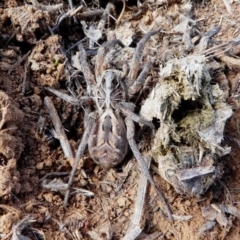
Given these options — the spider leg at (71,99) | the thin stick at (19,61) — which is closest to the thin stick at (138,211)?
the spider leg at (71,99)

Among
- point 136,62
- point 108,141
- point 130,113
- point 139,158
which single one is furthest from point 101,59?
point 139,158

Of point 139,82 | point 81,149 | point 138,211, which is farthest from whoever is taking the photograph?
point 139,82

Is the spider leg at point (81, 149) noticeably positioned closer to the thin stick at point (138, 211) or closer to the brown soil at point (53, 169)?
the brown soil at point (53, 169)

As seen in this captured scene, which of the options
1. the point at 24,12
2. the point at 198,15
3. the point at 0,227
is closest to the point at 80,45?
the point at 24,12

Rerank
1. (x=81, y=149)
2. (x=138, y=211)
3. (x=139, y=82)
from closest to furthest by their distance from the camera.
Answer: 1. (x=138, y=211)
2. (x=81, y=149)
3. (x=139, y=82)

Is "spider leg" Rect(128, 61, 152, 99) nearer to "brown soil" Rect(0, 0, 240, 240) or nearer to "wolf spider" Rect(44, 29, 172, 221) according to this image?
"wolf spider" Rect(44, 29, 172, 221)

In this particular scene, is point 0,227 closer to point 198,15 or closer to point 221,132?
point 221,132

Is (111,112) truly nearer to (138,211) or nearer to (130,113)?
(130,113)
